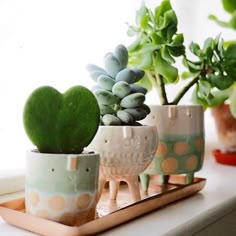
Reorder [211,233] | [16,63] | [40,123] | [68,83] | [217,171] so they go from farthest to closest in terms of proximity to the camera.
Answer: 1. [217,171]
2. [68,83]
3. [16,63]
4. [211,233]
5. [40,123]

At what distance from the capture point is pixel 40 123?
0.54 metres

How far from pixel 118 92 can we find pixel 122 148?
8 centimetres

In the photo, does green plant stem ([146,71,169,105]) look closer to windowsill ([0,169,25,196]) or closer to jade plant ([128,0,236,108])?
jade plant ([128,0,236,108])

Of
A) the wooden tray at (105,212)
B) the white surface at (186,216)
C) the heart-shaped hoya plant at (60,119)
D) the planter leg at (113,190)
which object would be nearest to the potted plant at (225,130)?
the white surface at (186,216)

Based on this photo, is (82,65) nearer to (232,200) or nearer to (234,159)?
(232,200)

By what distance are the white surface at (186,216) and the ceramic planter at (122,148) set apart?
0.25 ft

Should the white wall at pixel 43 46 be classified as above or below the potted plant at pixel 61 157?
above

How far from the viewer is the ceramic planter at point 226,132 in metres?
1.18

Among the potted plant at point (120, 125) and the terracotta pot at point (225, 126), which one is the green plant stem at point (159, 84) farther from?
the terracotta pot at point (225, 126)

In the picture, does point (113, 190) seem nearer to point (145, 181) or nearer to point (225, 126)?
point (145, 181)

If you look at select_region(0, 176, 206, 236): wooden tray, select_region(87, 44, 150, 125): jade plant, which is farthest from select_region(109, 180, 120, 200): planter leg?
select_region(87, 44, 150, 125): jade plant

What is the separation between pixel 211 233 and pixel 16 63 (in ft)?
1.44

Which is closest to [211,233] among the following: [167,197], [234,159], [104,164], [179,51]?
[167,197]

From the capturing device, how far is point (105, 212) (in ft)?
2.09
